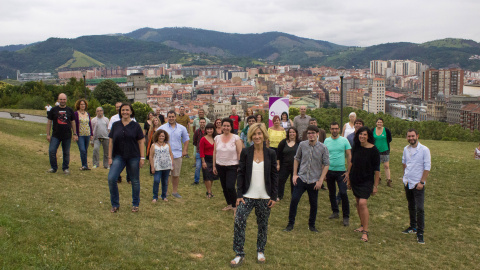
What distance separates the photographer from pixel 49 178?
772 cm

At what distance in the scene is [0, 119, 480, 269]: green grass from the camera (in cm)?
460

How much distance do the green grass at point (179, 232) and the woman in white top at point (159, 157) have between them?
17.8 inches

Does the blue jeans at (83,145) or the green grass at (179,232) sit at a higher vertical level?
the blue jeans at (83,145)

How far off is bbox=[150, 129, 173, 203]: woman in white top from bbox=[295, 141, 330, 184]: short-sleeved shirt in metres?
2.44

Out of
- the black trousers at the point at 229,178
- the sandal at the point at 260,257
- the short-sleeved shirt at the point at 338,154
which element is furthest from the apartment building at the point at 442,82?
the sandal at the point at 260,257

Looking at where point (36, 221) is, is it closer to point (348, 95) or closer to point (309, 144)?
point (309, 144)

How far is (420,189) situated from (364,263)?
170 cm

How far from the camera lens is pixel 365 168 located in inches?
241

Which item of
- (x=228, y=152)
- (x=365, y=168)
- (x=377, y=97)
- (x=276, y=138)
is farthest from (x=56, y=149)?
(x=377, y=97)

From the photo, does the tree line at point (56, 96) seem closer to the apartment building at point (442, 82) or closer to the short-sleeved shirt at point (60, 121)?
the short-sleeved shirt at point (60, 121)

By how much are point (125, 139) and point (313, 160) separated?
274 cm

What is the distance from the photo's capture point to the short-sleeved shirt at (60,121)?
8.07m

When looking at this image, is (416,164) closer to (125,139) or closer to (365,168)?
(365,168)

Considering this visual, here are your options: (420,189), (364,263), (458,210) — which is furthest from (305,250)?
(458,210)
